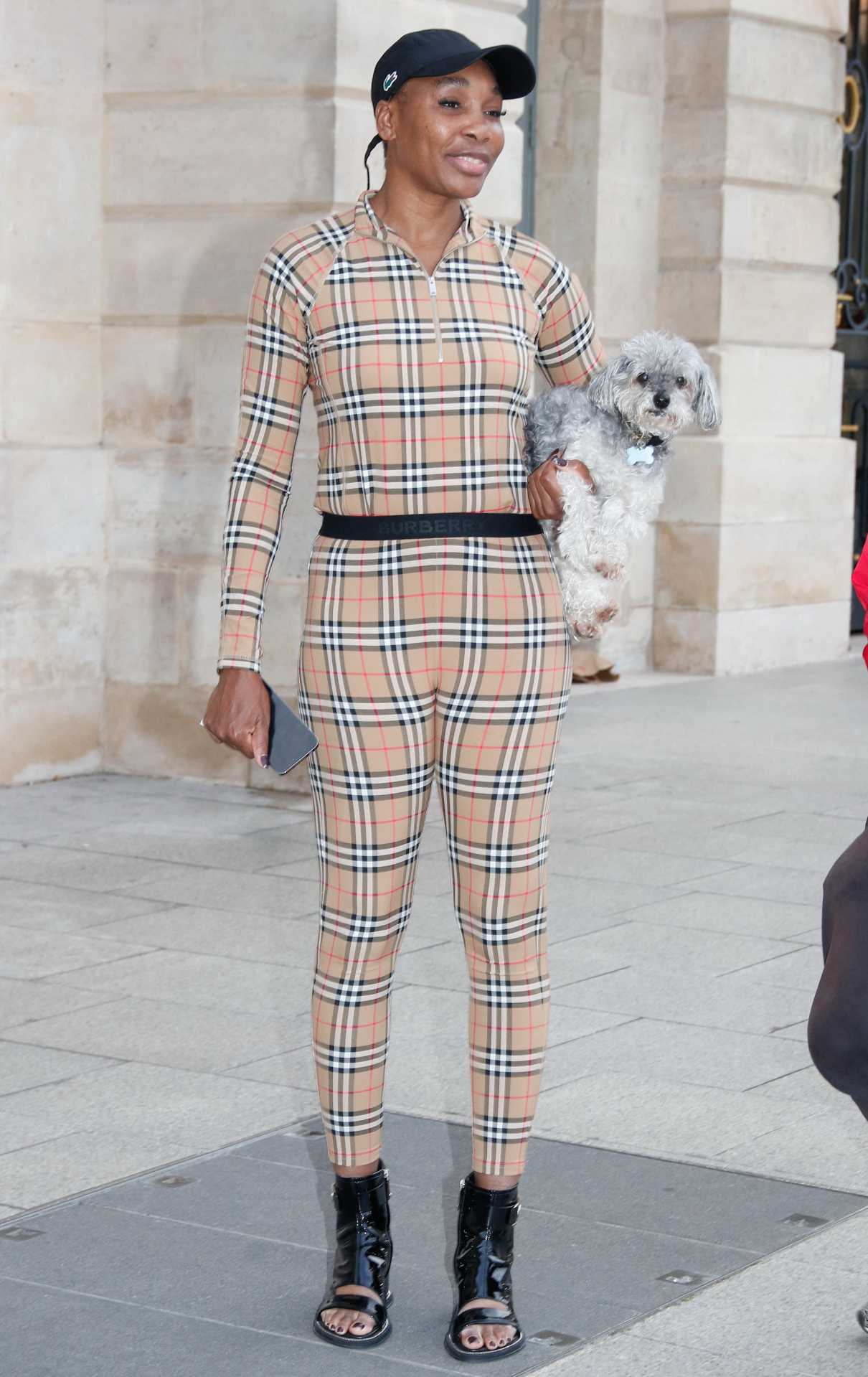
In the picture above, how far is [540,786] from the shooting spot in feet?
11.1

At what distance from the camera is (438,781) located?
3426 millimetres

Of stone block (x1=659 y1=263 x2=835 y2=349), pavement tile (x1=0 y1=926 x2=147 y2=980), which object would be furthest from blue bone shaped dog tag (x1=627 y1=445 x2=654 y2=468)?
stone block (x1=659 y1=263 x2=835 y2=349)

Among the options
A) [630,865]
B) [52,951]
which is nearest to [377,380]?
[52,951]

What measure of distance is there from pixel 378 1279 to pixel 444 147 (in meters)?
1.76

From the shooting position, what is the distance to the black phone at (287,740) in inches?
130

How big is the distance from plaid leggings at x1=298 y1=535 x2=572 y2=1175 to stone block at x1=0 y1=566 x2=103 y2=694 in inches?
204

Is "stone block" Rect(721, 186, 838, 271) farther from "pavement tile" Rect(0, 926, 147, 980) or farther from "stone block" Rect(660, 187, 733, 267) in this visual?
"pavement tile" Rect(0, 926, 147, 980)

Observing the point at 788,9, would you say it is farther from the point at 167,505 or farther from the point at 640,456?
the point at 640,456

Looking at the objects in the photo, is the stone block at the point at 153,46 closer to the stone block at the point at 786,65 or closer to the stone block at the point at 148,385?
the stone block at the point at 148,385

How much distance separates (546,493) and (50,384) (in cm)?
552

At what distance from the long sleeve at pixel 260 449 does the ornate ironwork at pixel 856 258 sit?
1023 centimetres

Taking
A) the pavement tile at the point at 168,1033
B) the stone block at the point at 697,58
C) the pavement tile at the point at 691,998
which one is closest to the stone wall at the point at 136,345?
the pavement tile at the point at 691,998

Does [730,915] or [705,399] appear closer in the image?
[705,399]

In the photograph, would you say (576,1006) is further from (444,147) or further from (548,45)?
(548,45)
